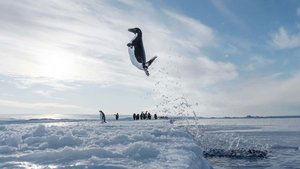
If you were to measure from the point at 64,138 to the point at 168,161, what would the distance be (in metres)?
6.85

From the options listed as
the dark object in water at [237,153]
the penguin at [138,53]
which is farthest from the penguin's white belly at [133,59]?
the dark object in water at [237,153]

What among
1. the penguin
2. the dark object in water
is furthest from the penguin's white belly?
the dark object in water

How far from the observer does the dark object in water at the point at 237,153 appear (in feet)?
70.2

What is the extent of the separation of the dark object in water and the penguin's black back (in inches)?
253

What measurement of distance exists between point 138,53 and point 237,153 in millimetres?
8048

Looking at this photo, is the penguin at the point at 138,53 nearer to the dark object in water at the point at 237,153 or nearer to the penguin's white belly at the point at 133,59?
the penguin's white belly at the point at 133,59

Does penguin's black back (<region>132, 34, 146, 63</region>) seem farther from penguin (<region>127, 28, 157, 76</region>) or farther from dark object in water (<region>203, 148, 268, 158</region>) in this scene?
dark object in water (<region>203, 148, 268, 158</region>)

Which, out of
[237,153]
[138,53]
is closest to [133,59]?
[138,53]

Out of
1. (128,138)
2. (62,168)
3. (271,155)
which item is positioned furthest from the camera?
(271,155)

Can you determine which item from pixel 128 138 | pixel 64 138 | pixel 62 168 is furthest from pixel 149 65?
pixel 62 168

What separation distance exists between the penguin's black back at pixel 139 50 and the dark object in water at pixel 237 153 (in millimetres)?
6425

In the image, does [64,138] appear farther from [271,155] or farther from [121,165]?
[271,155]

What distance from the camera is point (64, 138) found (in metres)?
17.2

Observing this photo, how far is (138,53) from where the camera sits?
61.9 feet
